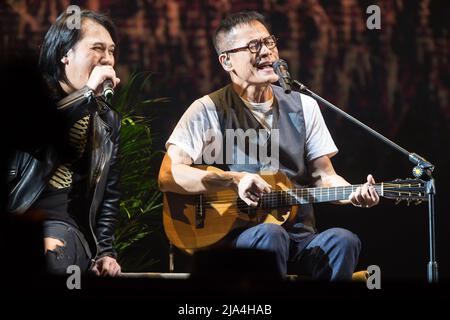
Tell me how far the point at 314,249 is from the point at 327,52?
1.18 meters

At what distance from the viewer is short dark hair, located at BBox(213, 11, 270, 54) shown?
462 cm

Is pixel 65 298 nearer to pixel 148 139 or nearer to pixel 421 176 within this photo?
pixel 148 139

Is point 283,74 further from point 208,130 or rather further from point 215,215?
point 215,215

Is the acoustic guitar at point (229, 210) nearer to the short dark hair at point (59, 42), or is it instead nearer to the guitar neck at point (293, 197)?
the guitar neck at point (293, 197)

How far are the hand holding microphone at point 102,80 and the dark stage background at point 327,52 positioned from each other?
0.11 meters

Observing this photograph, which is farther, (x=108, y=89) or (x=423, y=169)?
(x=108, y=89)

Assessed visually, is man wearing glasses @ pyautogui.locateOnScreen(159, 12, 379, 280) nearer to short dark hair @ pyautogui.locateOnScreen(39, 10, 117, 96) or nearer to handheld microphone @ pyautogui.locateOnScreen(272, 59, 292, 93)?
handheld microphone @ pyautogui.locateOnScreen(272, 59, 292, 93)

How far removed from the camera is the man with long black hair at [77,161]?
4.32 metres

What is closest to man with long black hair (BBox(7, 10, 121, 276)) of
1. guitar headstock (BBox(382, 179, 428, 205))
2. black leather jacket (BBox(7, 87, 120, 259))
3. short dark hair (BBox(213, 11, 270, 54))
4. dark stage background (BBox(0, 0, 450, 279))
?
black leather jacket (BBox(7, 87, 120, 259))

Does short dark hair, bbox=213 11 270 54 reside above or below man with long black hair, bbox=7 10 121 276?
above

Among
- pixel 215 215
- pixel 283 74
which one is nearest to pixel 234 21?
pixel 283 74

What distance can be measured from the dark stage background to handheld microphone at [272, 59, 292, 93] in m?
0.12

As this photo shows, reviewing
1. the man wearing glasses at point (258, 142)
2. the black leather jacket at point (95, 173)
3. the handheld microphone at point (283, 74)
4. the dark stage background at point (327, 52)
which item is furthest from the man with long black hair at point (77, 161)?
the handheld microphone at point (283, 74)

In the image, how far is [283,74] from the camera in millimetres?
4426
